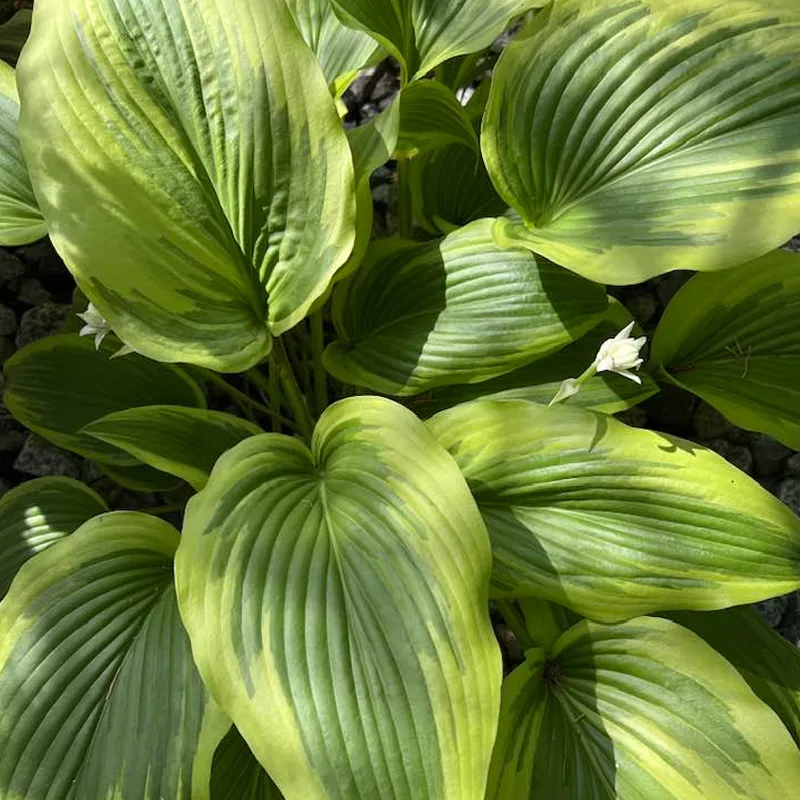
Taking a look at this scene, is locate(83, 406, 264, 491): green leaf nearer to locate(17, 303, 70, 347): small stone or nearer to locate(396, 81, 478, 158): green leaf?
locate(396, 81, 478, 158): green leaf

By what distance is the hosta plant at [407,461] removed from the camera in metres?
0.80

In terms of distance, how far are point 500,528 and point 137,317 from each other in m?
0.47

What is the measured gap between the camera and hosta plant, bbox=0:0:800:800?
2.61 feet

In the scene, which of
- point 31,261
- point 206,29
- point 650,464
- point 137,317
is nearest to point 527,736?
point 650,464

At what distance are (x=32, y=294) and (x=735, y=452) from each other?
1.33 m

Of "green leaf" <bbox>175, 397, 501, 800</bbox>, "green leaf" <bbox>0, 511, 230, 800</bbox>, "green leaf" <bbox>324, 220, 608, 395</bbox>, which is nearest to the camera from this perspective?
"green leaf" <bbox>175, 397, 501, 800</bbox>

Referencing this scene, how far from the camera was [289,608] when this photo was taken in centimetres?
80

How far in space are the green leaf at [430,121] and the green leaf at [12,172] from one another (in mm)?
507

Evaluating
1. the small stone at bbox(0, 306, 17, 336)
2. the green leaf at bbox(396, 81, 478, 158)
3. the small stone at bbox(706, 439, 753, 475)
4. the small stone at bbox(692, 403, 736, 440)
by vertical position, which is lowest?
the small stone at bbox(706, 439, 753, 475)

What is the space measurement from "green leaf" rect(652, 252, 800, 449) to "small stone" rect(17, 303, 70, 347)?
106cm

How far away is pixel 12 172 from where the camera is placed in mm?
1127

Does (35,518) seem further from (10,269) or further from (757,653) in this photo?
(757,653)

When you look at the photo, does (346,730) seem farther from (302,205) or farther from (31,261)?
(31,261)

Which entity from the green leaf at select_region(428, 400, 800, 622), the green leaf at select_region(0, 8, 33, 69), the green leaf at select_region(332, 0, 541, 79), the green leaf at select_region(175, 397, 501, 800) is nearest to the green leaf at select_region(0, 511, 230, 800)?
the green leaf at select_region(175, 397, 501, 800)
